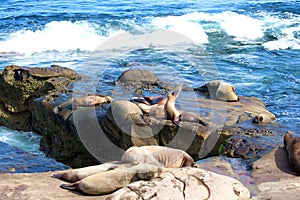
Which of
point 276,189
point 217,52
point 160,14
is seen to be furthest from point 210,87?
point 160,14

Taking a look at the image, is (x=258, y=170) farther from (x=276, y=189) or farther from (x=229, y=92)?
(x=229, y=92)

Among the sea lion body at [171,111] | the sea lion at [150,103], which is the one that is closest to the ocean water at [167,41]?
the sea lion at [150,103]

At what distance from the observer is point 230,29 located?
71.1 feet

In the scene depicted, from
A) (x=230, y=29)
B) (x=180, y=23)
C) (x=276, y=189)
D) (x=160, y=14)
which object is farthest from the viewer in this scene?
(x=160, y=14)

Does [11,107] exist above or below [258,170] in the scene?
below

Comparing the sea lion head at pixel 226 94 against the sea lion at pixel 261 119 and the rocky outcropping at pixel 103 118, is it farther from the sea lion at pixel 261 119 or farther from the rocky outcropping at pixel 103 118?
the sea lion at pixel 261 119

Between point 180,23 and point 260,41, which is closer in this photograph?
point 260,41

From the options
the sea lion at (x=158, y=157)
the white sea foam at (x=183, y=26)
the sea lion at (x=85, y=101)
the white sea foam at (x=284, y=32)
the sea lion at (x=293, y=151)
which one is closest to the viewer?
the sea lion at (x=158, y=157)

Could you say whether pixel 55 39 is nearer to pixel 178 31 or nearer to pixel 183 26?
pixel 178 31

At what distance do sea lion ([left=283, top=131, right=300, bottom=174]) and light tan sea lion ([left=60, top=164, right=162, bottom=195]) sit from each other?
185 cm

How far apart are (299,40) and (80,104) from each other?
12.7 metres

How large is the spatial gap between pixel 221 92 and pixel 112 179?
495 cm

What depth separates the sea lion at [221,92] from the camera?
9.15 meters

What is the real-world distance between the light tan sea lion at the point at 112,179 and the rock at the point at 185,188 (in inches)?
11.5
